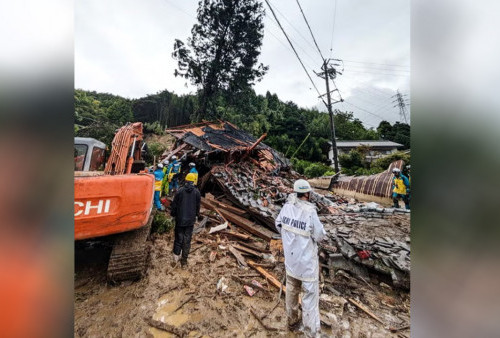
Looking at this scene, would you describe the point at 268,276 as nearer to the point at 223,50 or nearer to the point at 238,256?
the point at 238,256

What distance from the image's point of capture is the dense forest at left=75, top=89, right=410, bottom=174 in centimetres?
2127

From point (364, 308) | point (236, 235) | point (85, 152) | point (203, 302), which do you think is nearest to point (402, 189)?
point (364, 308)

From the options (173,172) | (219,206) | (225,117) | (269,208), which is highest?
(225,117)

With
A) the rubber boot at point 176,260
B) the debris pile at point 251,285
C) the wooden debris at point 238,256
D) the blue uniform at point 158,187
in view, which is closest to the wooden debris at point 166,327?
the debris pile at point 251,285

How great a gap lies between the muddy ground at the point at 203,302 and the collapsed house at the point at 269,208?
1.55 ft

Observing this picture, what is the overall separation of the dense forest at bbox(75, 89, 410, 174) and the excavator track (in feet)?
37.6

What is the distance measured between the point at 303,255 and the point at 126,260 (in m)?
2.93

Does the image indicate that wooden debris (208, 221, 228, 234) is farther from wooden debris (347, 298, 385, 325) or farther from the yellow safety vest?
the yellow safety vest

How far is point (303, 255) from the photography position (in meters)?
3.02

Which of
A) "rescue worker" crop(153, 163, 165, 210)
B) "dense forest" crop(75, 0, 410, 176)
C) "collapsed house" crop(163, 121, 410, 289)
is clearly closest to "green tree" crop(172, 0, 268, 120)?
"dense forest" crop(75, 0, 410, 176)

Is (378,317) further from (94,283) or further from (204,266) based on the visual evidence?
(94,283)
